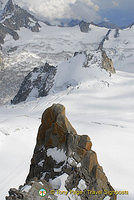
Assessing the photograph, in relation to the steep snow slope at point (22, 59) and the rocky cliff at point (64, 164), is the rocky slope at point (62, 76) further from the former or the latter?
the rocky cliff at point (64, 164)

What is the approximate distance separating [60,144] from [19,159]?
24.0 ft

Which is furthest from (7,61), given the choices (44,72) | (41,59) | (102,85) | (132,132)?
(132,132)

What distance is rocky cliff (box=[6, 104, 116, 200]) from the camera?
819 cm

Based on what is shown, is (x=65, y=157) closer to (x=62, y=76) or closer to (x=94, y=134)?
(x=94, y=134)

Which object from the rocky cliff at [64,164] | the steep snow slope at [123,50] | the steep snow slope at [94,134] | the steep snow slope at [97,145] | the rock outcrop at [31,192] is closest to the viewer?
the rock outcrop at [31,192]

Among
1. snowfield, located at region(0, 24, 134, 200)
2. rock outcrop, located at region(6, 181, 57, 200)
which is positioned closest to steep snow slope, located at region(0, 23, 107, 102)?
snowfield, located at region(0, 24, 134, 200)

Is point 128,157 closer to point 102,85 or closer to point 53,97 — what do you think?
point 53,97

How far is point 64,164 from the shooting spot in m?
9.05

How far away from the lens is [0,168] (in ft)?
47.9

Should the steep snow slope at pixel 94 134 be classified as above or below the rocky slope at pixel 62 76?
below

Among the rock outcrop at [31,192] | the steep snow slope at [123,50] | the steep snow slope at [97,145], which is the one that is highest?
the steep snow slope at [123,50]

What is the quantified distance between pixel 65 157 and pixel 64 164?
32 cm

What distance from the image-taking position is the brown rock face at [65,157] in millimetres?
8562

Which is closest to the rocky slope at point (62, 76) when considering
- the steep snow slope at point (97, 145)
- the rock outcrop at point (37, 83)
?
the rock outcrop at point (37, 83)
